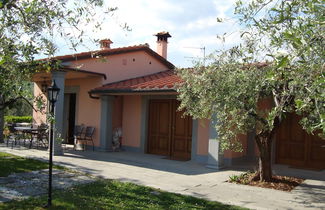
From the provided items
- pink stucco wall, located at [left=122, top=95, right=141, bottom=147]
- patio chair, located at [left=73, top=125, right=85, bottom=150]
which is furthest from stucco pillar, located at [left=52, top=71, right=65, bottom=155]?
pink stucco wall, located at [left=122, top=95, right=141, bottom=147]

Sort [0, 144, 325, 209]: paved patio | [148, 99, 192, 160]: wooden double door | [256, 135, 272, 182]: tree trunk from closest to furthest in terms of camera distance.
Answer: [0, 144, 325, 209]: paved patio → [256, 135, 272, 182]: tree trunk → [148, 99, 192, 160]: wooden double door

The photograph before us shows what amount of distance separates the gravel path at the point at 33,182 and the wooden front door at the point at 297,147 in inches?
253

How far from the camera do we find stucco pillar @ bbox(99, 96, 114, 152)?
12.7m

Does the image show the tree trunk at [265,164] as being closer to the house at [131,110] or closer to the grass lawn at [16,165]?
the house at [131,110]

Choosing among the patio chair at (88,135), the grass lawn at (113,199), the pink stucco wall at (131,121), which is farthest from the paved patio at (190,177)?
the pink stucco wall at (131,121)

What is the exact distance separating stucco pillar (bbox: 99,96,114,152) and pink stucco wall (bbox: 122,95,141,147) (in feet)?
2.42

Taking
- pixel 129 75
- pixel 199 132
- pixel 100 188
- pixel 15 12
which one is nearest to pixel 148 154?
pixel 199 132

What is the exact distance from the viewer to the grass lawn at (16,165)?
8.40 meters

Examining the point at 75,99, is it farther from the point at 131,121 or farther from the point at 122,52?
the point at 131,121

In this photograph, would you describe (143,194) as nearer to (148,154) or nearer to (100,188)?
(100,188)

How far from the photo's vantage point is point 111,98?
12828 mm

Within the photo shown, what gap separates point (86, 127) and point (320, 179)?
8695 mm

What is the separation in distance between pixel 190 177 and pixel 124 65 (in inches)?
278

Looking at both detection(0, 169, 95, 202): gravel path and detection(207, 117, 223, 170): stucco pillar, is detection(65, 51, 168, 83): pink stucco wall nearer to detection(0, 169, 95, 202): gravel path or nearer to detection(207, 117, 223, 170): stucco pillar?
detection(0, 169, 95, 202): gravel path
